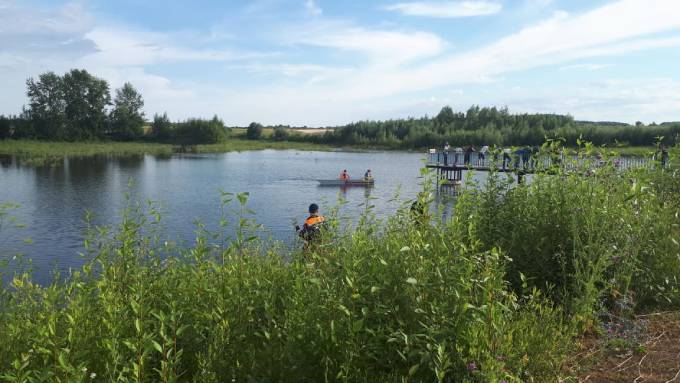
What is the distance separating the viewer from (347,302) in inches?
137

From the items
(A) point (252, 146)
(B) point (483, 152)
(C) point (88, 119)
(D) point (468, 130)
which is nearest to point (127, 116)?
(C) point (88, 119)

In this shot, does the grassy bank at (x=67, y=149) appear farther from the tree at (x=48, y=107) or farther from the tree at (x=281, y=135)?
the tree at (x=281, y=135)

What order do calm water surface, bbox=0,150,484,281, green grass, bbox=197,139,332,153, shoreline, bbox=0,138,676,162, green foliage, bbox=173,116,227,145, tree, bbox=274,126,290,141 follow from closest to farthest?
calm water surface, bbox=0,150,484,281, shoreline, bbox=0,138,676,162, green grass, bbox=197,139,332,153, green foliage, bbox=173,116,227,145, tree, bbox=274,126,290,141

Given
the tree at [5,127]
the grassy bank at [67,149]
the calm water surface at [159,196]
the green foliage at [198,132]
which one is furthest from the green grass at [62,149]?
the green foliage at [198,132]

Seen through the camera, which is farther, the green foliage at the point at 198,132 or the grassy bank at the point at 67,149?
the green foliage at the point at 198,132

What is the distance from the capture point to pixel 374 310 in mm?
3441

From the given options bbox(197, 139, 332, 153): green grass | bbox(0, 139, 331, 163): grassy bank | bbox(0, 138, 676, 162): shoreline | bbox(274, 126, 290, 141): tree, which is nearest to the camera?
bbox(0, 139, 331, 163): grassy bank

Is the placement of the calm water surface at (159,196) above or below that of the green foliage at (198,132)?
below

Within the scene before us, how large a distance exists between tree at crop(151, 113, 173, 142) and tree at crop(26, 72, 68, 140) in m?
17.6

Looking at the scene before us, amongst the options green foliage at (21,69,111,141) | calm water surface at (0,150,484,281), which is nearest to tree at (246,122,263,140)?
green foliage at (21,69,111,141)

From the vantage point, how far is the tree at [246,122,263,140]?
123m

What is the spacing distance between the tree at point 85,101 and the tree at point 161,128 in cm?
1048

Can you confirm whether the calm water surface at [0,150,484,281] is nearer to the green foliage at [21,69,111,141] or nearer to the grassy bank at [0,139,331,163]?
the grassy bank at [0,139,331,163]

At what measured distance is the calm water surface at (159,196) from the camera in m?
18.8
